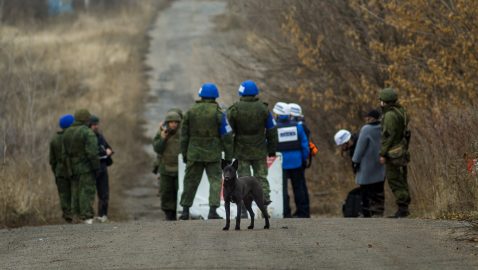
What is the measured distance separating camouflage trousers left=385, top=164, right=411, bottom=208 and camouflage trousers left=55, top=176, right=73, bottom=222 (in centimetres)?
579

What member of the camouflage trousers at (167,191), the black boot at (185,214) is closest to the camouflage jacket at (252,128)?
the black boot at (185,214)

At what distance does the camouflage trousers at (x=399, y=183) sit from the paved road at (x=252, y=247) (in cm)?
215

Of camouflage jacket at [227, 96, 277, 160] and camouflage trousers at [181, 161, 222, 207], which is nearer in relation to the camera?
camouflage jacket at [227, 96, 277, 160]

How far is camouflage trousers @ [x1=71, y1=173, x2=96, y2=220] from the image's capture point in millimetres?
19422

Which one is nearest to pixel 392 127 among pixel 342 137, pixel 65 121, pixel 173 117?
pixel 342 137

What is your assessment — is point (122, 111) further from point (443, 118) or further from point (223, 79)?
point (443, 118)

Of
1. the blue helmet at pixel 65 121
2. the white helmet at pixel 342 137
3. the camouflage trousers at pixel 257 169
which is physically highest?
the blue helmet at pixel 65 121

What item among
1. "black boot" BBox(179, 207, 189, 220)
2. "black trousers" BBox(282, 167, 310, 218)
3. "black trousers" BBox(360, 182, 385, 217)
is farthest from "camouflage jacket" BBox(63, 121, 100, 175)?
"black trousers" BBox(360, 182, 385, 217)

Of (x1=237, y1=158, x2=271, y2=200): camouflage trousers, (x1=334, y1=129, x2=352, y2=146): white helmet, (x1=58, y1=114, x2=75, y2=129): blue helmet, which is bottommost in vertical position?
(x1=237, y1=158, x2=271, y2=200): camouflage trousers

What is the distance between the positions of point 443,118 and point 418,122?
2360 millimetres

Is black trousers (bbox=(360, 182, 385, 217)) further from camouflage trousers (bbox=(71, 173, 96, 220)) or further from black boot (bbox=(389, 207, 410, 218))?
camouflage trousers (bbox=(71, 173, 96, 220))

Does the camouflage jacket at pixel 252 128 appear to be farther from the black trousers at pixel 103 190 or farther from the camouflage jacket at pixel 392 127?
the black trousers at pixel 103 190

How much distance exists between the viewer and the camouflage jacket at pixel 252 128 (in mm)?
16641

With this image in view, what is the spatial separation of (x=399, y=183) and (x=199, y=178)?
2893 millimetres
